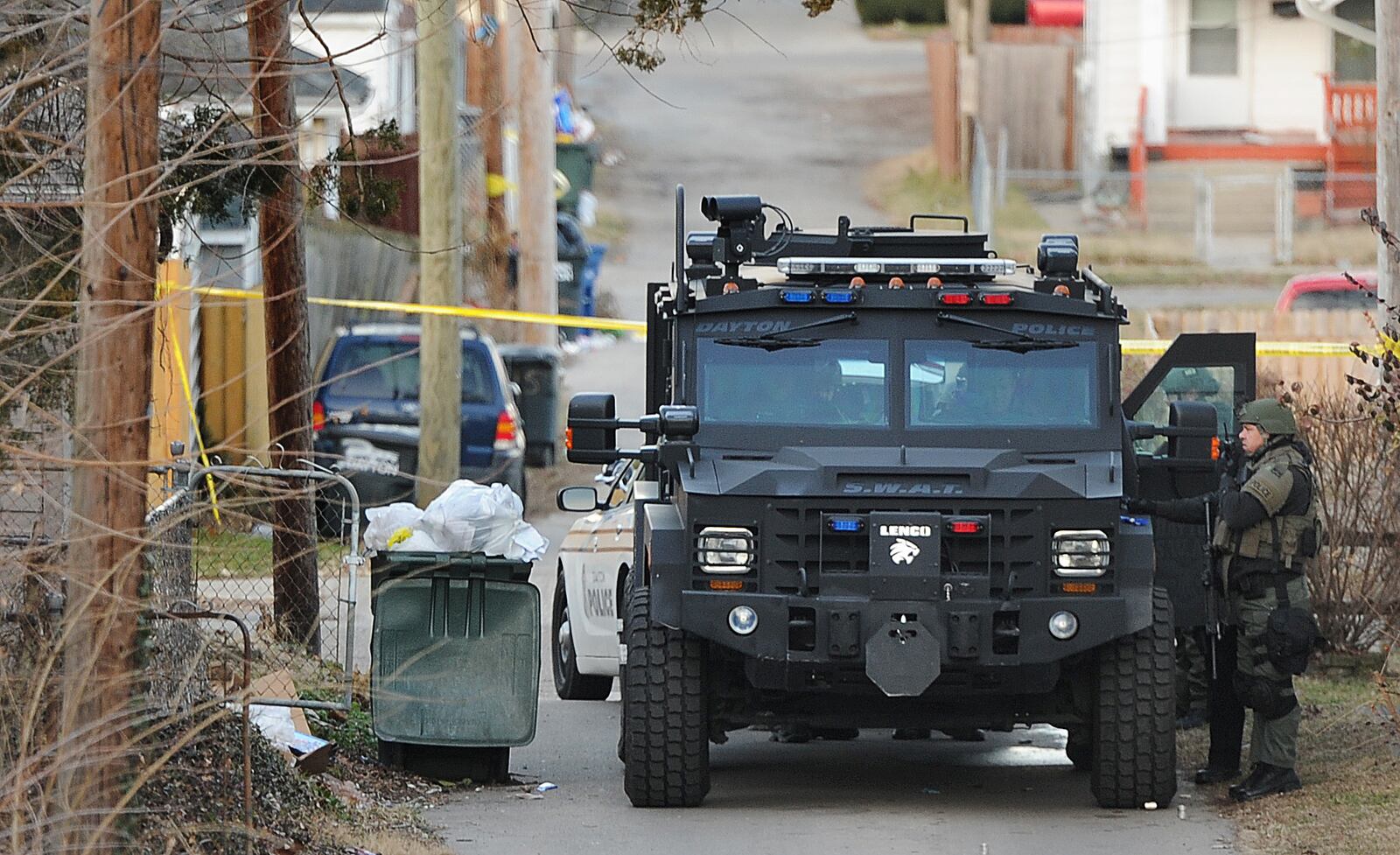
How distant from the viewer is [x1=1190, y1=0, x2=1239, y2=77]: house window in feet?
130

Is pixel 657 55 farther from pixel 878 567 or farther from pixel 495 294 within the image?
pixel 495 294

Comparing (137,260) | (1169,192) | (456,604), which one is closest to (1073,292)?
(456,604)

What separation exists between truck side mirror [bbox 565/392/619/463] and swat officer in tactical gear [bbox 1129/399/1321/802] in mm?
2343

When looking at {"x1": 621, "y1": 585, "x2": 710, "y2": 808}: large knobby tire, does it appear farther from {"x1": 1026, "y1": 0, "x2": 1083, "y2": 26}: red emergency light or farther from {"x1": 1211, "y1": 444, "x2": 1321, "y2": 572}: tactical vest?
{"x1": 1026, "y1": 0, "x2": 1083, "y2": 26}: red emergency light

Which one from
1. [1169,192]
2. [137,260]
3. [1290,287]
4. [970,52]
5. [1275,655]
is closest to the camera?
[137,260]

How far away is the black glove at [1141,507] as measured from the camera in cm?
941

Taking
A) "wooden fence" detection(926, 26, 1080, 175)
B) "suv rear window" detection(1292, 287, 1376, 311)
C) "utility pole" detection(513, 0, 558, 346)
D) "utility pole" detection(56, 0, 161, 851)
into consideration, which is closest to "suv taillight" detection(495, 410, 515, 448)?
"utility pole" detection(513, 0, 558, 346)

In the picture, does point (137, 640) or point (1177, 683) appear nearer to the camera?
point (137, 640)

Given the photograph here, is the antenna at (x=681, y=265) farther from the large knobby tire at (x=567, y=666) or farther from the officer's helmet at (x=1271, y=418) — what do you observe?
the large knobby tire at (x=567, y=666)

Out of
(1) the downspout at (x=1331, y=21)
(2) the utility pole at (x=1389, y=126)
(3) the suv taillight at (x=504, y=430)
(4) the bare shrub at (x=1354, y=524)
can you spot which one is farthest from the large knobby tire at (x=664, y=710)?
(3) the suv taillight at (x=504, y=430)

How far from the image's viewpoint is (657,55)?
31.9 feet

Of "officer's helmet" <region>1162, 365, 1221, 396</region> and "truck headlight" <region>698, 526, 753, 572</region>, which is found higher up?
"officer's helmet" <region>1162, 365, 1221, 396</region>

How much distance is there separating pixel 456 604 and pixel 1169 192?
1239 inches

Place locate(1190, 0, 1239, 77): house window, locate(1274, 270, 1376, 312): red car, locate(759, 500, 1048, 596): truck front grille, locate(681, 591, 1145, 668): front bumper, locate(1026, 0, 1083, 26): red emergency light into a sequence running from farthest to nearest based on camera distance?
locate(1026, 0, 1083, 26): red emergency light → locate(1190, 0, 1239, 77): house window → locate(1274, 270, 1376, 312): red car → locate(759, 500, 1048, 596): truck front grille → locate(681, 591, 1145, 668): front bumper
